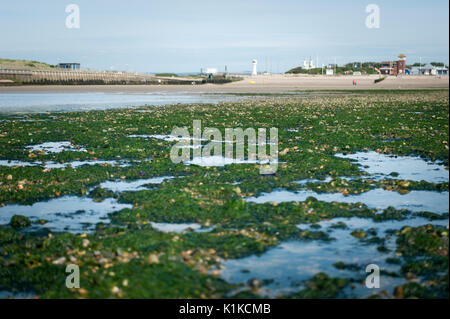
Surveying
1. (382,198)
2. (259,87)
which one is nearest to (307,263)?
(382,198)

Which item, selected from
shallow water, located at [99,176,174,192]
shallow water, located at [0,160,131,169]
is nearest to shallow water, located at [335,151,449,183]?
shallow water, located at [99,176,174,192]

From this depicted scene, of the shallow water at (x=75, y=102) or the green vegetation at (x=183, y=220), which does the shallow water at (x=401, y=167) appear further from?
the shallow water at (x=75, y=102)

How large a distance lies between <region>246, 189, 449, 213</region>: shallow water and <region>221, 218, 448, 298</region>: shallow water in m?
2.25

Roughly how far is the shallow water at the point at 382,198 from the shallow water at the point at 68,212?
152 inches

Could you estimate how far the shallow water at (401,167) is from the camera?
14898 mm

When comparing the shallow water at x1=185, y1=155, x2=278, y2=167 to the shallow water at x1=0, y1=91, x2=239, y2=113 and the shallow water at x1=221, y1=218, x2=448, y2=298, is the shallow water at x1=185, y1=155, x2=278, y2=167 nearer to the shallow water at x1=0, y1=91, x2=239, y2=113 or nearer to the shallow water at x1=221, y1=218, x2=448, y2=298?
the shallow water at x1=221, y1=218, x2=448, y2=298

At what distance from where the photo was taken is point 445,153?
60.3ft

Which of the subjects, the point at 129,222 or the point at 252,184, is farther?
the point at 252,184

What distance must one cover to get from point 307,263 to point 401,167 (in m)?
9.69

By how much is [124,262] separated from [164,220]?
8.57 feet

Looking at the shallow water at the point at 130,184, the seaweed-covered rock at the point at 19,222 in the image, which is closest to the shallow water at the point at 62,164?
the shallow water at the point at 130,184
